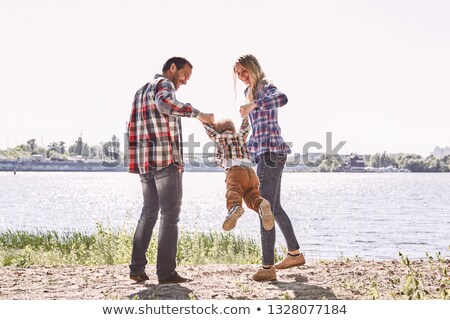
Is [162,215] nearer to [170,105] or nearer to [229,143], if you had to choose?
[229,143]

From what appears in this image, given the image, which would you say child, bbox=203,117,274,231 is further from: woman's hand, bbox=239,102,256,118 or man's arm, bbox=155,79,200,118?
man's arm, bbox=155,79,200,118

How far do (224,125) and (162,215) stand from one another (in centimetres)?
126

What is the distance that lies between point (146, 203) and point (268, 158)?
1519 mm

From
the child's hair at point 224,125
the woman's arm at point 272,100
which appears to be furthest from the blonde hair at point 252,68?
the child's hair at point 224,125

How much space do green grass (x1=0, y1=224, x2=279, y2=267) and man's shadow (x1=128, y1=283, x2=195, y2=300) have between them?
327 centimetres

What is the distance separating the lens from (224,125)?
23.5 feet

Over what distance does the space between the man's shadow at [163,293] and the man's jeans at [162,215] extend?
219 millimetres

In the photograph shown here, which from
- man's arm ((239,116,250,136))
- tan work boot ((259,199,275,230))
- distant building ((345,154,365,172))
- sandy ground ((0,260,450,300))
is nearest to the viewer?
sandy ground ((0,260,450,300))

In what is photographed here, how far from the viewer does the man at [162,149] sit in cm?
679

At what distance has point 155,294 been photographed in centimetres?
664

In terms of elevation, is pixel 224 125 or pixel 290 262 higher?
pixel 224 125

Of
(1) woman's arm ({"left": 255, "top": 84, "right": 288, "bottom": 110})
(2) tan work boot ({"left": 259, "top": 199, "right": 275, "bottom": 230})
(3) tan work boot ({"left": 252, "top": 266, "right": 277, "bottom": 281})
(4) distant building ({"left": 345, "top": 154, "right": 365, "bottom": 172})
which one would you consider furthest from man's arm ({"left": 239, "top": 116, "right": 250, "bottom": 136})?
(4) distant building ({"left": 345, "top": 154, "right": 365, "bottom": 172})

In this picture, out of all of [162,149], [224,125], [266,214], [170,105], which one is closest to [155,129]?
[162,149]

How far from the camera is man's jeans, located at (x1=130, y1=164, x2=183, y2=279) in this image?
271 inches
